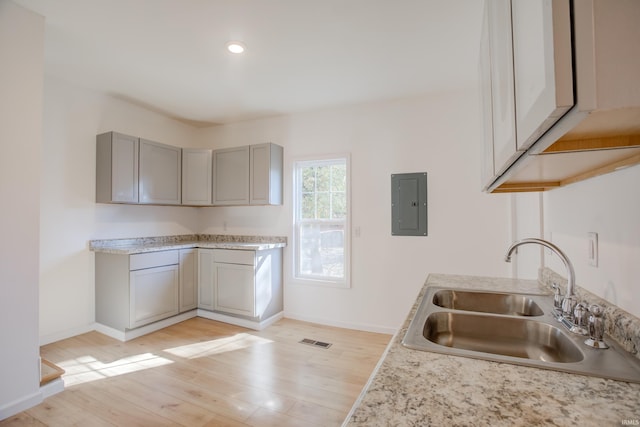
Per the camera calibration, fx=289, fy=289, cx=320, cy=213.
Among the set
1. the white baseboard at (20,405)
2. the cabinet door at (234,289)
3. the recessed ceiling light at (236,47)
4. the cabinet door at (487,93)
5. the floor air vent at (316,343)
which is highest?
the recessed ceiling light at (236,47)

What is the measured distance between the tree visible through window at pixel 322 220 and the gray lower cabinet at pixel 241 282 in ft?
1.26

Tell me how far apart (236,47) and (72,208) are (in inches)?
95.3

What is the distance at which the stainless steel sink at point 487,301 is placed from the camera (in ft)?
4.65

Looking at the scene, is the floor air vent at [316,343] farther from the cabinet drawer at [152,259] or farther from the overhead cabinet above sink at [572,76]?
the overhead cabinet above sink at [572,76]

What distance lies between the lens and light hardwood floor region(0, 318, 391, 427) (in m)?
1.85

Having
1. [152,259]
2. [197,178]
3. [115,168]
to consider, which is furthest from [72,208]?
[197,178]

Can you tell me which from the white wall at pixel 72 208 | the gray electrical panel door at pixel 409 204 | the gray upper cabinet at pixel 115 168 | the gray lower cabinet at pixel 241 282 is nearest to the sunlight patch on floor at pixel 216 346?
the gray lower cabinet at pixel 241 282

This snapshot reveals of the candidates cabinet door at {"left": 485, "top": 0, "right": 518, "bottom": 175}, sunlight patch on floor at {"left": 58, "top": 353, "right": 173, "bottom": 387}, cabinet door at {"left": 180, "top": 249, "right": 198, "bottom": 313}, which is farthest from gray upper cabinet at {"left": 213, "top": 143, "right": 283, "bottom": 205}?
cabinet door at {"left": 485, "top": 0, "right": 518, "bottom": 175}

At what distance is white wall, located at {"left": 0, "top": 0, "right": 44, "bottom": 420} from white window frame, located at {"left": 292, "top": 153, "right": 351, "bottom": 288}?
2.40m

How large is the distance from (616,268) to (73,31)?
3.42m

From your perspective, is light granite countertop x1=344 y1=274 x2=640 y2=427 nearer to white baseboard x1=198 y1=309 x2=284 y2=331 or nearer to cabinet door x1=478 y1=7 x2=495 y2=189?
cabinet door x1=478 y1=7 x2=495 y2=189

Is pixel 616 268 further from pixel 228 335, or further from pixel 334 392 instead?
pixel 228 335

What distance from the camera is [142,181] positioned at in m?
3.41

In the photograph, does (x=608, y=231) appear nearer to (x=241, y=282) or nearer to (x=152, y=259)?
(x=241, y=282)
